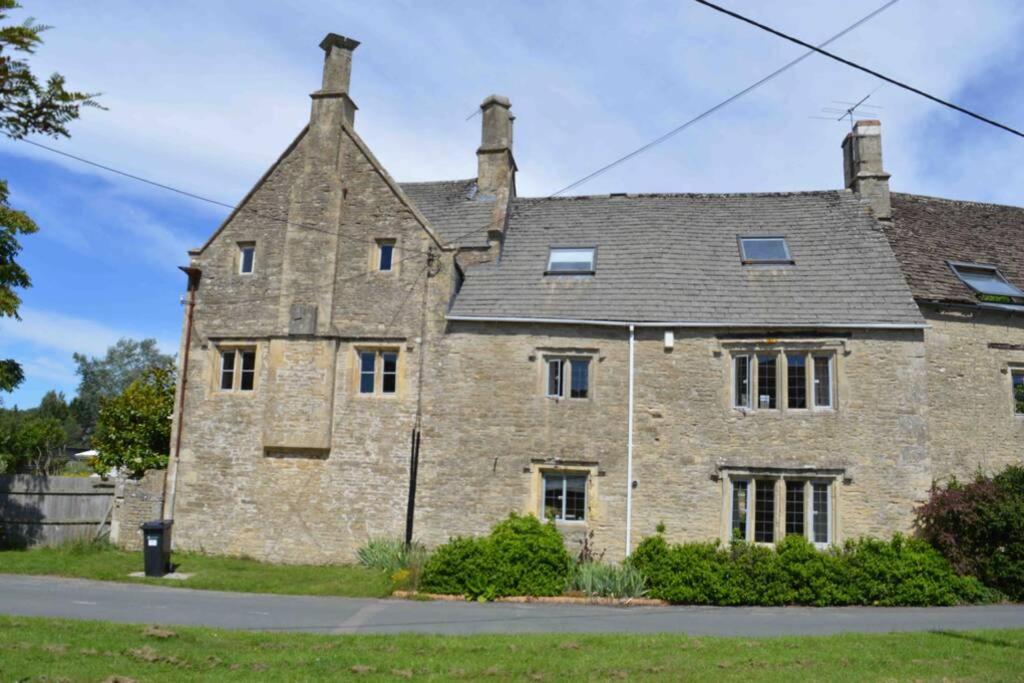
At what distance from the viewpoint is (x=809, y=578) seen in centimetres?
1664

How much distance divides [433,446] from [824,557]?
30.3ft

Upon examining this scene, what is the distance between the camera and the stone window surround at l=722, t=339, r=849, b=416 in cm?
1923

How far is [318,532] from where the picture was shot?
2003 centimetres

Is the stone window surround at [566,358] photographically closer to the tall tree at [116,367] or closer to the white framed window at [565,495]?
the white framed window at [565,495]

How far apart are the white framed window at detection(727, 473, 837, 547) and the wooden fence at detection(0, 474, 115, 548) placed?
53.6 feet

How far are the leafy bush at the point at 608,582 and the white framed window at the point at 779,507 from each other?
299 centimetres

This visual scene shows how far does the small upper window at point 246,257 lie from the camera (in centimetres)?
2216

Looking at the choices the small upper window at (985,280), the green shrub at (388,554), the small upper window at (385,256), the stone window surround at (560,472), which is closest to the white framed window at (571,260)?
the small upper window at (385,256)

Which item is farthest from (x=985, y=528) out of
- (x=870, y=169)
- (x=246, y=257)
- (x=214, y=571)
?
(x=246, y=257)

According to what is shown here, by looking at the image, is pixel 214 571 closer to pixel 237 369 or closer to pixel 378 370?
pixel 237 369

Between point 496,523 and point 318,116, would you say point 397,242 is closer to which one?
point 318,116

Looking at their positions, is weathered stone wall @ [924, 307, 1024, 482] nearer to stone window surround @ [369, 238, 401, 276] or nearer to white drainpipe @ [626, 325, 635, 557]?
white drainpipe @ [626, 325, 635, 557]

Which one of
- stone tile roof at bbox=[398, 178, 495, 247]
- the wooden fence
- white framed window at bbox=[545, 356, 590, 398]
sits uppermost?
stone tile roof at bbox=[398, 178, 495, 247]

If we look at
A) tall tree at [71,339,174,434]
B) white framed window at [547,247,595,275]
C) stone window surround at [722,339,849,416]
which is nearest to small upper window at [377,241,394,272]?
white framed window at [547,247,595,275]
